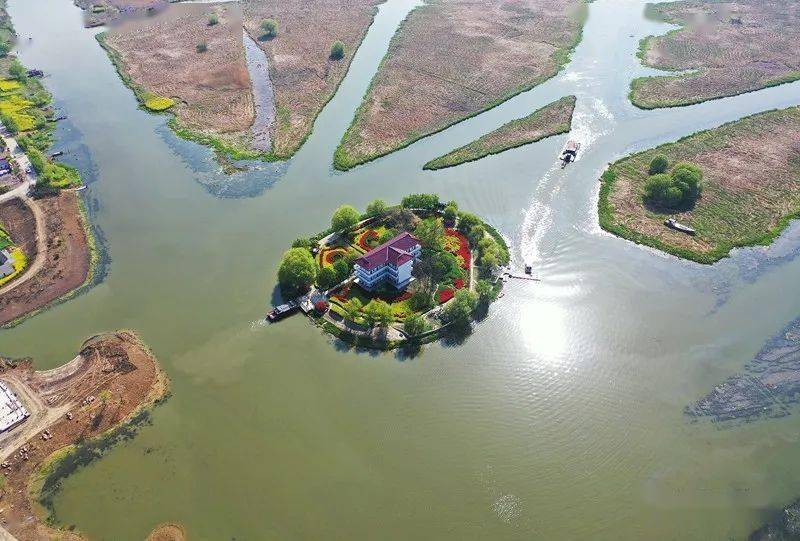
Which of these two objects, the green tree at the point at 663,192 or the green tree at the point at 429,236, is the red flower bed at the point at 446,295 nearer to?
the green tree at the point at 429,236

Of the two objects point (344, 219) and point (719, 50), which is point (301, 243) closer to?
point (344, 219)

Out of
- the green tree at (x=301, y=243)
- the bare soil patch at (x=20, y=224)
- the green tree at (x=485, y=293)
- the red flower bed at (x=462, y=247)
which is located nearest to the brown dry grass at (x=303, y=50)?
the green tree at (x=301, y=243)

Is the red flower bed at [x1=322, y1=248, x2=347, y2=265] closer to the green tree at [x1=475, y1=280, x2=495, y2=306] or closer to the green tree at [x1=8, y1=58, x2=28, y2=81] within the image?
the green tree at [x1=475, y1=280, x2=495, y2=306]

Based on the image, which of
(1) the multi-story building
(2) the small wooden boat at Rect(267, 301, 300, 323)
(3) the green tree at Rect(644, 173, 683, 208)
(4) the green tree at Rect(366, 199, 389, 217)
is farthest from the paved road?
(3) the green tree at Rect(644, 173, 683, 208)

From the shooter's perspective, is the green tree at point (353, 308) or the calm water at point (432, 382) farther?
the green tree at point (353, 308)

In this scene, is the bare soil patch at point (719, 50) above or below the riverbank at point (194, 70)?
below

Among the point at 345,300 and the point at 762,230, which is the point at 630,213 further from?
the point at 345,300

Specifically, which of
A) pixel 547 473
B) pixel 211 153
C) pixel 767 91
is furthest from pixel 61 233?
pixel 767 91
